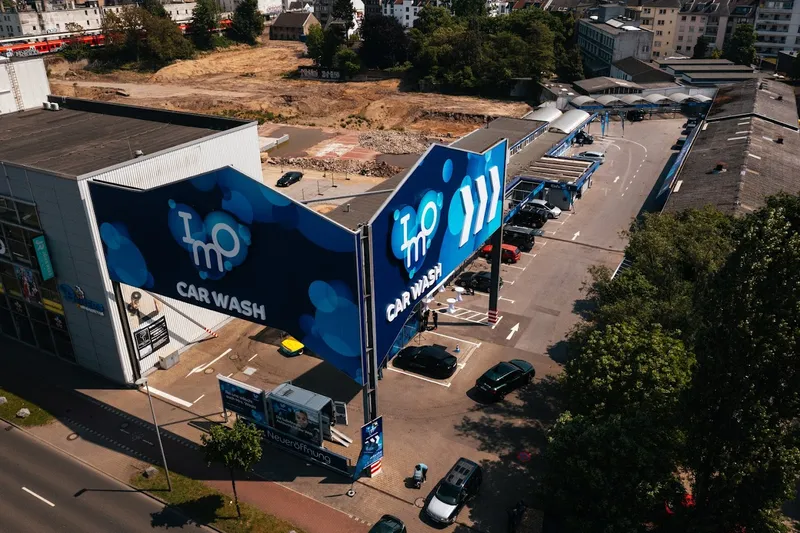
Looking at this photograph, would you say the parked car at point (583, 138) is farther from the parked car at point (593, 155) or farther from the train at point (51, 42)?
the train at point (51, 42)

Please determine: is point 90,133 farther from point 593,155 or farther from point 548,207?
point 593,155

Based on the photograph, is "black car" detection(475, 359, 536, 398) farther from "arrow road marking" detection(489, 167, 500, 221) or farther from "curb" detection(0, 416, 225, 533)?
"curb" detection(0, 416, 225, 533)

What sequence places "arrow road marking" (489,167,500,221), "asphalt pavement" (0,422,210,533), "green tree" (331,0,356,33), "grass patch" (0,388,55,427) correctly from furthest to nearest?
1. "green tree" (331,0,356,33)
2. "arrow road marking" (489,167,500,221)
3. "grass patch" (0,388,55,427)
4. "asphalt pavement" (0,422,210,533)

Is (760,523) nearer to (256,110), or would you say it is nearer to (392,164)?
(392,164)

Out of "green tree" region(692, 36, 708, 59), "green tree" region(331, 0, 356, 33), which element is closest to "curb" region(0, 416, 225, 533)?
"green tree" region(331, 0, 356, 33)

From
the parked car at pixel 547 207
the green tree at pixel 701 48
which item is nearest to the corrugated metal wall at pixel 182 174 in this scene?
the parked car at pixel 547 207

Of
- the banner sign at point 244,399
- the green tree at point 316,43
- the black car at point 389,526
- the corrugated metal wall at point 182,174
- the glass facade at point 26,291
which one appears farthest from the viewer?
the green tree at point 316,43
